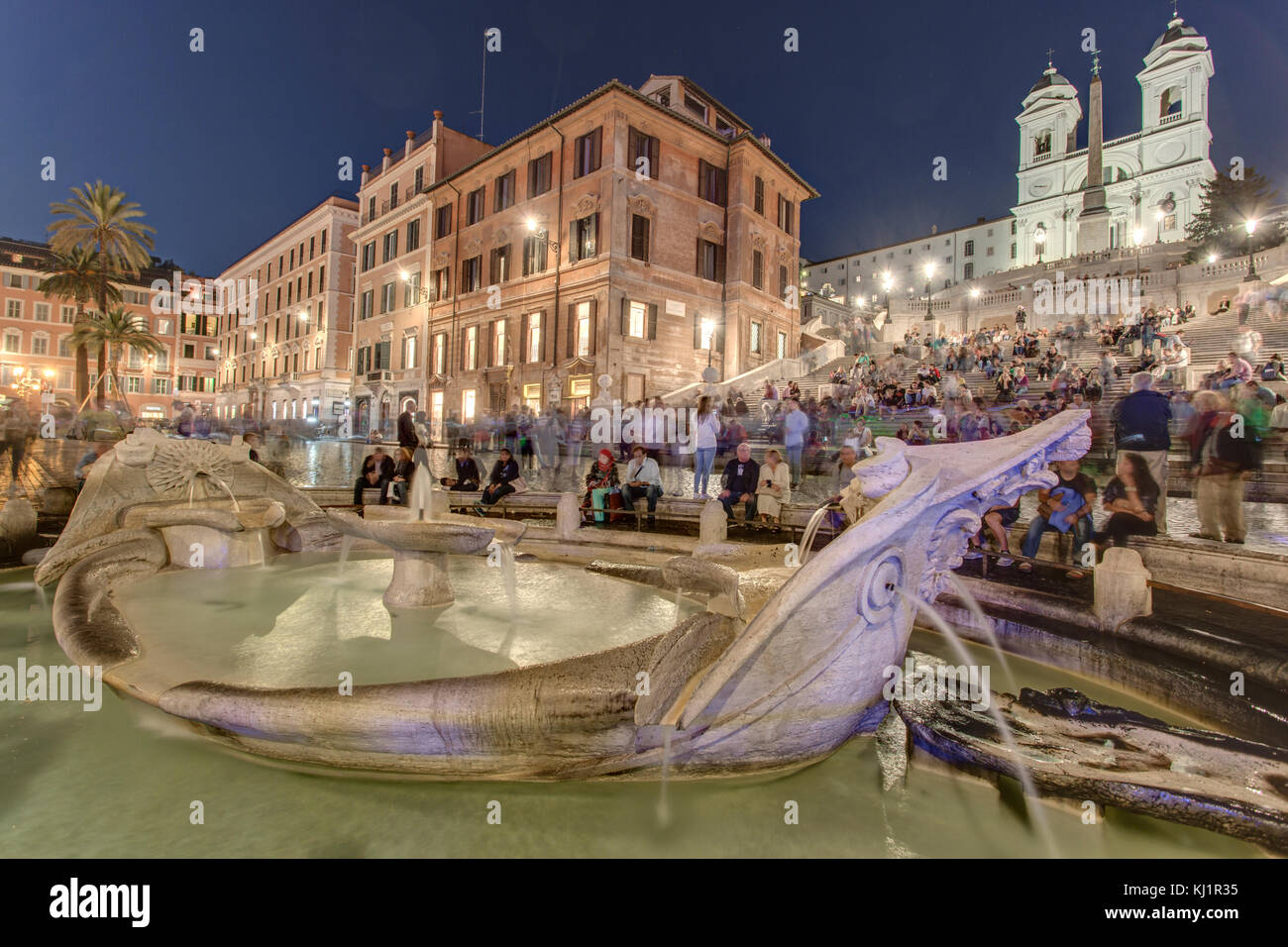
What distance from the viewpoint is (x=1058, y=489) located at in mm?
5836

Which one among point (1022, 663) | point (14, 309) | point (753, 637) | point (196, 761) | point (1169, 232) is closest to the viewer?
point (753, 637)

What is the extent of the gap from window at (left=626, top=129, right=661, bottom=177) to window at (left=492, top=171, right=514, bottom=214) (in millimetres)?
7542

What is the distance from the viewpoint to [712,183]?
30406 millimetres

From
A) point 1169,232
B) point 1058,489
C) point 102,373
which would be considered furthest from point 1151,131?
point 102,373

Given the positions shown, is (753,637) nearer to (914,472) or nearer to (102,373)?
(914,472)

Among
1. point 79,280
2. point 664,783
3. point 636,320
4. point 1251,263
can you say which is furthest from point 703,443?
point 79,280

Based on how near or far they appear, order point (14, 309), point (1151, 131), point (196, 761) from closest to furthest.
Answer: point (196, 761), point (14, 309), point (1151, 131)

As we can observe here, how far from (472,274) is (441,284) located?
110 inches

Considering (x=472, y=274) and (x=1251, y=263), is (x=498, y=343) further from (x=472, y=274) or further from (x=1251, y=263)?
(x=1251, y=263)

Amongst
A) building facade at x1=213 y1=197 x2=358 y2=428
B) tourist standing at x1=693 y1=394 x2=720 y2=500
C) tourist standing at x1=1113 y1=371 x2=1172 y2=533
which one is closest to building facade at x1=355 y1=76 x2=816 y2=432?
building facade at x1=213 y1=197 x2=358 y2=428

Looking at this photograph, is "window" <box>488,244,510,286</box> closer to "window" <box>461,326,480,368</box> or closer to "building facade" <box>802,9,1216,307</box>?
"window" <box>461,326,480,368</box>

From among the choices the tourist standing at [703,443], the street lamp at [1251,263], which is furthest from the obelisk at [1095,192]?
the tourist standing at [703,443]

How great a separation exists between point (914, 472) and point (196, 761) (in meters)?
3.57

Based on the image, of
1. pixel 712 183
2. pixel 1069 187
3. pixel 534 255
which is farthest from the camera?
pixel 1069 187
